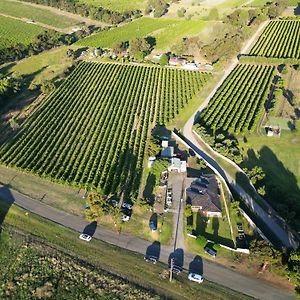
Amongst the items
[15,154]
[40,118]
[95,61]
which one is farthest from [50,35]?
[15,154]

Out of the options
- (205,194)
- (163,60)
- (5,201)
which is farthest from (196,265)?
(163,60)

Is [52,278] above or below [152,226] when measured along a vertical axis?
below

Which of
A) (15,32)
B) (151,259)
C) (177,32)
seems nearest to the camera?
(151,259)

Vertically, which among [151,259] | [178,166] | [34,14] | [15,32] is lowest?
[151,259]

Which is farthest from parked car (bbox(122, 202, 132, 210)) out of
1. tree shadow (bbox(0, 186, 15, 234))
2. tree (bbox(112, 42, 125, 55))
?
tree (bbox(112, 42, 125, 55))

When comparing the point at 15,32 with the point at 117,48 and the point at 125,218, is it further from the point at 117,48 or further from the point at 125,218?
the point at 125,218

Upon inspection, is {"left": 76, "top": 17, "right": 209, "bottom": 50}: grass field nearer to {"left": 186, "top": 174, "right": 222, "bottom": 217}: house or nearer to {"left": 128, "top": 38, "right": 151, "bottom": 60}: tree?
{"left": 128, "top": 38, "right": 151, "bottom": 60}: tree

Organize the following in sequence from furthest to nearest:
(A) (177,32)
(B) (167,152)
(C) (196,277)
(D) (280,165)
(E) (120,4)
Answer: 1. (E) (120,4)
2. (A) (177,32)
3. (B) (167,152)
4. (D) (280,165)
5. (C) (196,277)
